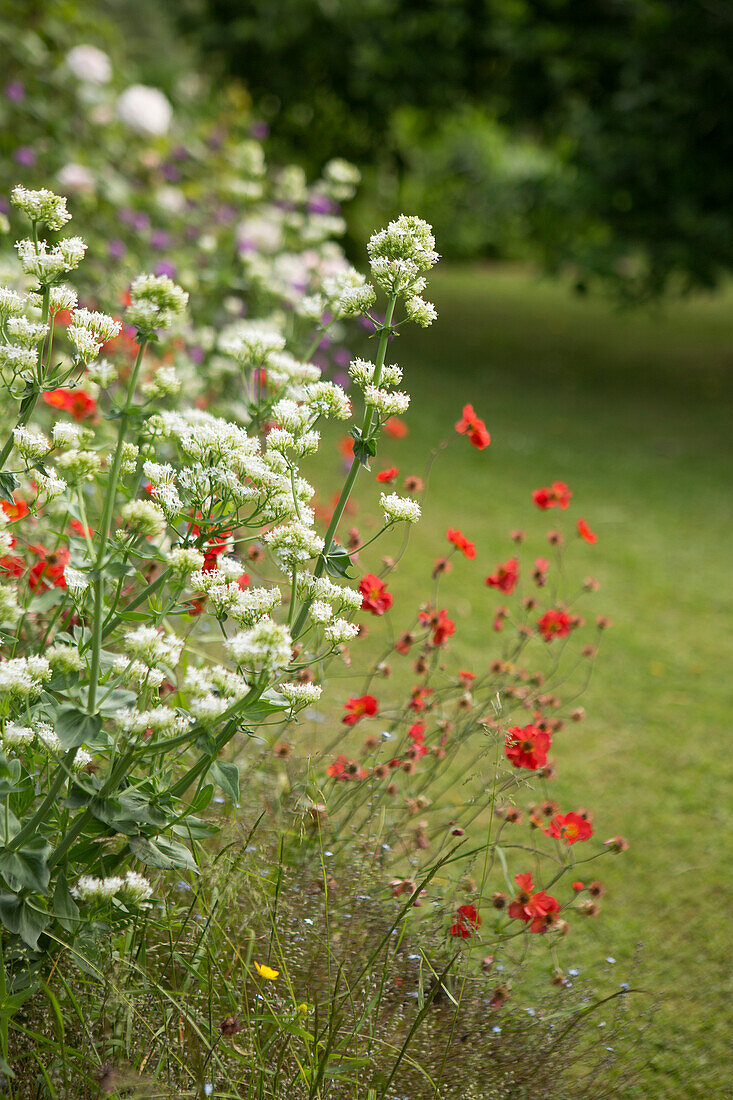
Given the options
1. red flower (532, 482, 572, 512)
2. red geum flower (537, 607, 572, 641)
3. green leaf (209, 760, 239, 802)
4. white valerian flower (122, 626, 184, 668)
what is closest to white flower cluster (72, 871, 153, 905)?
green leaf (209, 760, 239, 802)

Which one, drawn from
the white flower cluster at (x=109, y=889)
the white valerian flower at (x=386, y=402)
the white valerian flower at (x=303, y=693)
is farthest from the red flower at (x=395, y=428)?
the white flower cluster at (x=109, y=889)

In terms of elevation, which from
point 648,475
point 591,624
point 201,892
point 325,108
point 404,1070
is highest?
point 325,108

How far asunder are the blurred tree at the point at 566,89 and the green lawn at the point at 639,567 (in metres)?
1.21

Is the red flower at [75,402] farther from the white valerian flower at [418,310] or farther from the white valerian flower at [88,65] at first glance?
the white valerian flower at [88,65]

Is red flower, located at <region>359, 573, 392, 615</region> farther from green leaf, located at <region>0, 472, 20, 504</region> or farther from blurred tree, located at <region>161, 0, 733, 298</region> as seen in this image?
blurred tree, located at <region>161, 0, 733, 298</region>

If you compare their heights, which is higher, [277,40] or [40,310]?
[277,40]

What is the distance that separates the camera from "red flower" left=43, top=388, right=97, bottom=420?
6.02 feet

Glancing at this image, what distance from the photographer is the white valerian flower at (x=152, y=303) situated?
1.34 m

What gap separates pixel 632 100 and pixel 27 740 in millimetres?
8007

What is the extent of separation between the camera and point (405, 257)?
1561 mm

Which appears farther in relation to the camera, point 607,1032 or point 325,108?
point 325,108

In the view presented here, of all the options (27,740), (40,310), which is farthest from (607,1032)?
(40,310)

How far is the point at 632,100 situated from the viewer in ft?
25.9

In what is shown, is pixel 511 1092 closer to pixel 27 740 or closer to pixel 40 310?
pixel 27 740
